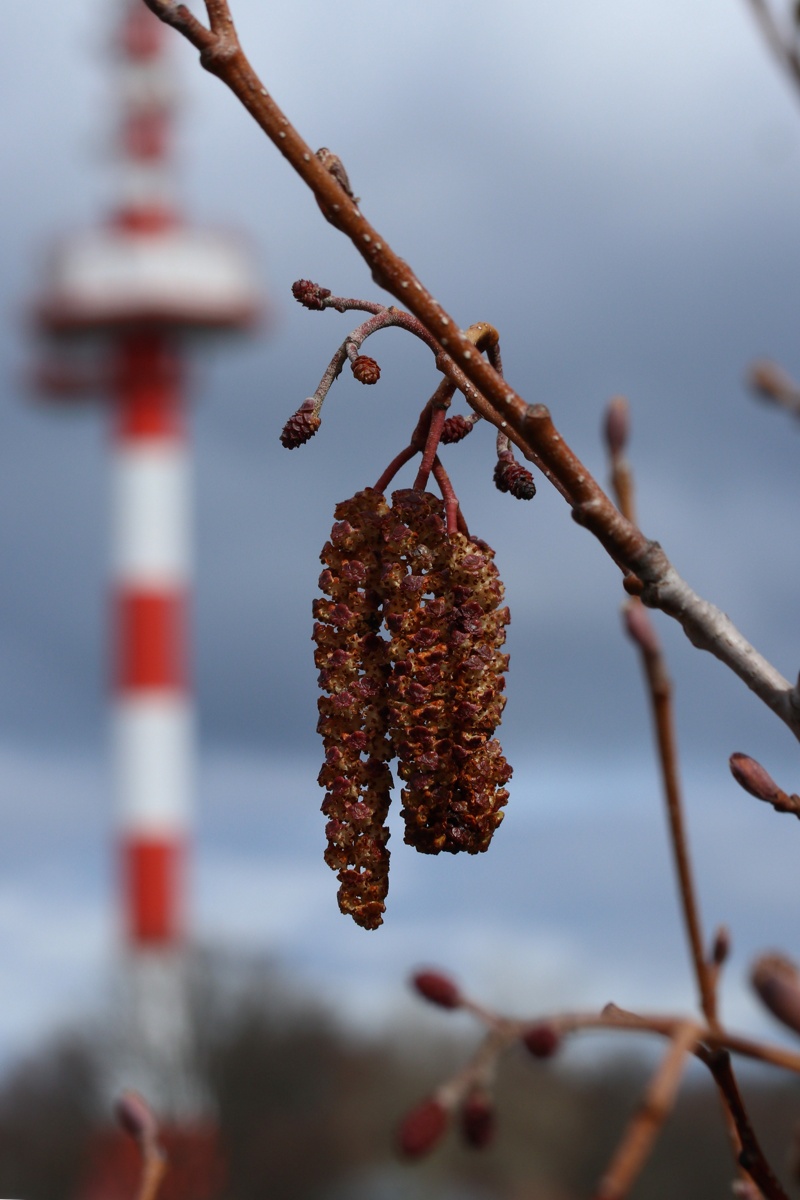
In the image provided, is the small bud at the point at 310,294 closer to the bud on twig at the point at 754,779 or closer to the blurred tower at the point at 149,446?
the bud on twig at the point at 754,779

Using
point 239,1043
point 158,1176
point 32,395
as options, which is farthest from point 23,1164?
point 158,1176

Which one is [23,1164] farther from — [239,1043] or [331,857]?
[331,857]

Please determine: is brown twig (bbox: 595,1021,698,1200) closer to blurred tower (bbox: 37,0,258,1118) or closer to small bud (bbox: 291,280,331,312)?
small bud (bbox: 291,280,331,312)

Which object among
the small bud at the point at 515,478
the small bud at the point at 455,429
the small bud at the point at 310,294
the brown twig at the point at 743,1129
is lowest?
the brown twig at the point at 743,1129

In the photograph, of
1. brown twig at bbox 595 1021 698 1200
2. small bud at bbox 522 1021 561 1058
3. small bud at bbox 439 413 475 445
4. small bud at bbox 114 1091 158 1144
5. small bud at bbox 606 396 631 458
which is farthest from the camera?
small bud at bbox 439 413 475 445

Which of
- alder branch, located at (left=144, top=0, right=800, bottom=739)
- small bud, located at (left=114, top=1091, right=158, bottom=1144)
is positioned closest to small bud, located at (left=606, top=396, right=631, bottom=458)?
alder branch, located at (left=144, top=0, right=800, bottom=739)

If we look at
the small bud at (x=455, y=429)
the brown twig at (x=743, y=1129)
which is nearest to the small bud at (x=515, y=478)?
the small bud at (x=455, y=429)

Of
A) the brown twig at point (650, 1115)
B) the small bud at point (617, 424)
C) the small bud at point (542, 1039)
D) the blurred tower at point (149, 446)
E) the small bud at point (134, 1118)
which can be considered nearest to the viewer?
the brown twig at point (650, 1115)
